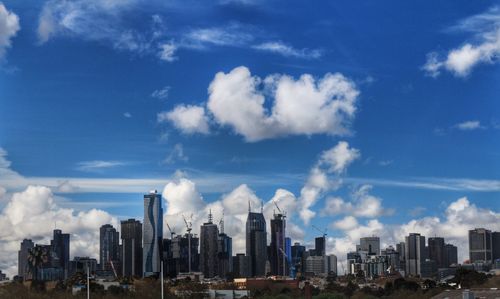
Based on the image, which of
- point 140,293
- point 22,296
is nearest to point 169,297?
point 140,293

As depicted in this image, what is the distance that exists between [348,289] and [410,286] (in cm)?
2028

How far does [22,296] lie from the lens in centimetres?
10531

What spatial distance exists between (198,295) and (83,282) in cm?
2260

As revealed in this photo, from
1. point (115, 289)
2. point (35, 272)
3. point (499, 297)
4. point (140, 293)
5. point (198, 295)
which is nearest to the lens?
point (499, 297)

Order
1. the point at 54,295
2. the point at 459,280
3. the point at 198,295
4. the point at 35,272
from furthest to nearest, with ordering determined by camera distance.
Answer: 1. the point at 35,272
2. the point at 459,280
3. the point at 198,295
4. the point at 54,295

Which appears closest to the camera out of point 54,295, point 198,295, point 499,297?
Result: point 499,297

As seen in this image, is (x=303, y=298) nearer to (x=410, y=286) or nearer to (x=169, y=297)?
(x=169, y=297)

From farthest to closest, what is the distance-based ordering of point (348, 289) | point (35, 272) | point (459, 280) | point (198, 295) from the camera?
point (35, 272) → point (348, 289) → point (459, 280) → point (198, 295)

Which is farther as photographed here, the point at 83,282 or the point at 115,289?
the point at 83,282

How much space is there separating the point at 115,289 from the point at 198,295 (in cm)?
1797

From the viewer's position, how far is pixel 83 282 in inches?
5979

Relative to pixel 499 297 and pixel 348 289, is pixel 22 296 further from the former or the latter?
pixel 348 289

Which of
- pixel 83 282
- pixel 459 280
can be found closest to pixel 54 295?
pixel 83 282

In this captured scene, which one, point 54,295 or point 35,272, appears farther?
point 35,272
